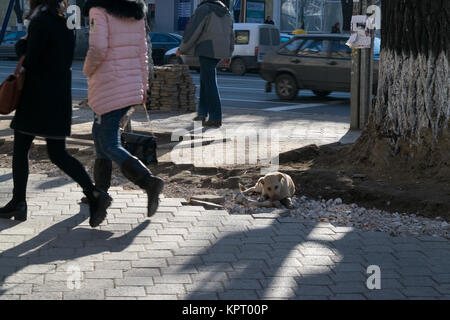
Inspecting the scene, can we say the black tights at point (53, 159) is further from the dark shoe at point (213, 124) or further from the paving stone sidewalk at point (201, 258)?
the dark shoe at point (213, 124)

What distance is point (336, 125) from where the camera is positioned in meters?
12.6

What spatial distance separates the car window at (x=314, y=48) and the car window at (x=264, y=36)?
7.81 meters

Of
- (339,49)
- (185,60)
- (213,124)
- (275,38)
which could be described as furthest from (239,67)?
(213,124)

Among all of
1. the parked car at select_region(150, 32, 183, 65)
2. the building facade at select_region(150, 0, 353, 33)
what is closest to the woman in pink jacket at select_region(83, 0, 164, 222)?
the parked car at select_region(150, 32, 183, 65)

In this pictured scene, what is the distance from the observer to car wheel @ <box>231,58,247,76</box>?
85.2ft

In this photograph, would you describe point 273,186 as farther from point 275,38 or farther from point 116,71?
point 275,38

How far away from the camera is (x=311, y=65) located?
56.7 feet

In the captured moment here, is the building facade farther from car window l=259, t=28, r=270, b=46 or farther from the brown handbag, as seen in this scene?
the brown handbag

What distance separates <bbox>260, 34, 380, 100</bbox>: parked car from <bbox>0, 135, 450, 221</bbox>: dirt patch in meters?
8.60

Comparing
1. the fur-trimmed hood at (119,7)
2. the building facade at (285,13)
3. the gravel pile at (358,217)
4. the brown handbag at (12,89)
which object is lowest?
the gravel pile at (358,217)

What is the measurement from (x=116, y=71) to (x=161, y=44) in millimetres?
24859

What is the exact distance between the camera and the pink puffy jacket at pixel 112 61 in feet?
18.2

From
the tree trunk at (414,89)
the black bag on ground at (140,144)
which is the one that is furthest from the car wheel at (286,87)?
the black bag on ground at (140,144)
